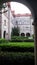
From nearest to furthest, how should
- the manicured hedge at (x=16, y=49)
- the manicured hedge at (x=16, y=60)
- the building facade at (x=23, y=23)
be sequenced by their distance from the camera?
the manicured hedge at (x=16, y=60)
the manicured hedge at (x=16, y=49)
the building facade at (x=23, y=23)

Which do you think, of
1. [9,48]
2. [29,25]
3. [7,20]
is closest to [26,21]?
[29,25]

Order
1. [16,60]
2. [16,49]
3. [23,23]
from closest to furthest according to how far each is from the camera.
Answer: [16,60] → [16,49] → [23,23]

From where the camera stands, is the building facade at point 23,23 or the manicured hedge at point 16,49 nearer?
the manicured hedge at point 16,49

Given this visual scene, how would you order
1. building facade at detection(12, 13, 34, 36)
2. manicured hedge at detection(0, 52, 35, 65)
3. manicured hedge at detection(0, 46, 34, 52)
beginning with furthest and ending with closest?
building facade at detection(12, 13, 34, 36), manicured hedge at detection(0, 46, 34, 52), manicured hedge at detection(0, 52, 35, 65)

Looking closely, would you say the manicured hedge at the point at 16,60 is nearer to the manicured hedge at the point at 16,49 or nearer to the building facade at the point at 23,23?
the manicured hedge at the point at 16,49

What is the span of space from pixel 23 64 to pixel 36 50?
1.51 meters

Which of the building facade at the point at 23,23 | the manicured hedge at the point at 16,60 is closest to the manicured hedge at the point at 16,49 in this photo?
the manicured hedge at the point at 16,60

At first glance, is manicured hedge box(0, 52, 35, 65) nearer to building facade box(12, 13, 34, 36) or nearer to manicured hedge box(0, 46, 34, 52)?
manicured hedge box(0, 46, 34, 52)

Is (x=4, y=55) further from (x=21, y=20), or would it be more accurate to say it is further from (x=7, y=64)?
(x=21, y=20)

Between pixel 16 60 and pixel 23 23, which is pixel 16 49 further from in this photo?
pixel 23 23

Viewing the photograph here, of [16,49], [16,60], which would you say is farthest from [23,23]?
[16,60]

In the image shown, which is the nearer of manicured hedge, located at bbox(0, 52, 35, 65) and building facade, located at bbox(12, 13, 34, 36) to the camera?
manicured hedge, located at bbox(0, 52, 35, 65)

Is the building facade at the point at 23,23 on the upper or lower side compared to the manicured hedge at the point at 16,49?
upper

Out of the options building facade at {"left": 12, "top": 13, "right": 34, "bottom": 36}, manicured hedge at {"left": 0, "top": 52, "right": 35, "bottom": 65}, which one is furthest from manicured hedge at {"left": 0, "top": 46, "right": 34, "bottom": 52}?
building facade at {"left": 12, "top": 13, "right": 34, "bottom": 36}
